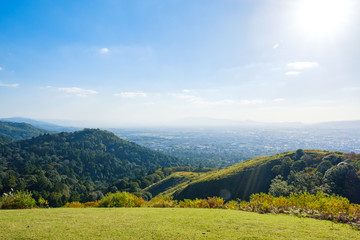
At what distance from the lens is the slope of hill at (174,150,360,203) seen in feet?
84.7

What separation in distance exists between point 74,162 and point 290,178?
10765 centimetres

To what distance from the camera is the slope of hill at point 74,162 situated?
67.4 metres

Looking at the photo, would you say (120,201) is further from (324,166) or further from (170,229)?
(324,166)

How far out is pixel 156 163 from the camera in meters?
132

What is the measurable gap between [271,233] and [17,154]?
13786cm

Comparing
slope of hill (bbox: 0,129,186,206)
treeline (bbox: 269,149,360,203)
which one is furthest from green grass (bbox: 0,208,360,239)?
slope of hill (bbox: 0,129,186,206)

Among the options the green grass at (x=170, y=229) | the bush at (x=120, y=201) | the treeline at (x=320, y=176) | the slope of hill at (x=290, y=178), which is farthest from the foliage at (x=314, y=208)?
the slope of hill at (x=290, y=178)

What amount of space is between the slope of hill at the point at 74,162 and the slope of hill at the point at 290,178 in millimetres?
35015

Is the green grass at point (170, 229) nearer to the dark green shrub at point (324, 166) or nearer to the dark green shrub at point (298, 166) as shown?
the dark green shrub at point (324, 166)

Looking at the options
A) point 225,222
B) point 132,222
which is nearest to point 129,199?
point 132,222

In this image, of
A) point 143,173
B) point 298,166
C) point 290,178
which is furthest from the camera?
point 143,173

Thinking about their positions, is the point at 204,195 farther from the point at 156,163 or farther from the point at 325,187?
the point at 156,163

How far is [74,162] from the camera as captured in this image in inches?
4156

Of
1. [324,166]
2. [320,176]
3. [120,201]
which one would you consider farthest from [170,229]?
[324,166]
